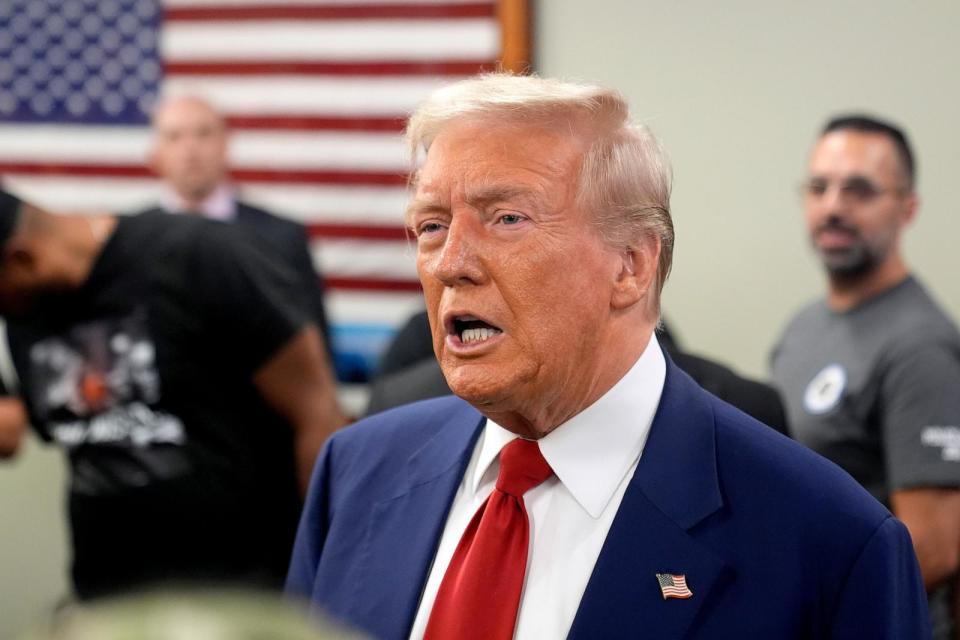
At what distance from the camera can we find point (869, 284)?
10.2 ft

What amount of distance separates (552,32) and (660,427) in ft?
9.69

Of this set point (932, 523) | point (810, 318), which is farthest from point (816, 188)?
point (932, 523)

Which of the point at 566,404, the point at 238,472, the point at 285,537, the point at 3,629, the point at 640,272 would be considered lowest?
the point at 3,629

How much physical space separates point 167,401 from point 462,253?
1.25 metres

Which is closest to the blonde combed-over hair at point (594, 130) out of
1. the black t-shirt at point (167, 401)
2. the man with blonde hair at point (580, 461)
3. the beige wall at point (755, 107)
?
the man with blonde hair at point (580, 461)

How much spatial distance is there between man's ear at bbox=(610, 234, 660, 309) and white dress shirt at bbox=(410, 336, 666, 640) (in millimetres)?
69

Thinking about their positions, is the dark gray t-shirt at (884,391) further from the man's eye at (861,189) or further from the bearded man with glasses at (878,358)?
the man's eye at (861,189)

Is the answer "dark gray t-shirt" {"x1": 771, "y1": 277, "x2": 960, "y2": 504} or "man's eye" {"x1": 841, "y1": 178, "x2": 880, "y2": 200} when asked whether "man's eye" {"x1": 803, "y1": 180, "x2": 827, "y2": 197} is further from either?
"dark gray t-shirt" {"x1": 771, "y1": 277, "x2": 960, "y2": 504}

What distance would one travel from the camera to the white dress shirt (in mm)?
1314

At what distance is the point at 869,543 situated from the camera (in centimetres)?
127

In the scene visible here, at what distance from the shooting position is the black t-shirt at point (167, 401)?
242 centimetres

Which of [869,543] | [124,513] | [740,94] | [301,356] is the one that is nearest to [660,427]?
[869,543]

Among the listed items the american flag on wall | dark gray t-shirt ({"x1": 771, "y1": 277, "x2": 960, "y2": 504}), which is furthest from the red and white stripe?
dark gray t-shirt ({"x1": 771, "y1": 277, "x2": 960, "y2": 504})

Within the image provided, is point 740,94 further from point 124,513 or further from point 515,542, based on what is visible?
point 515,542
